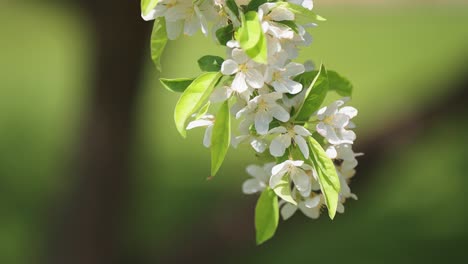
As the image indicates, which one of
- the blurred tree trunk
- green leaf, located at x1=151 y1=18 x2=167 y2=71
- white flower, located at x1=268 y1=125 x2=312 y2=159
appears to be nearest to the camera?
white flower, located at x1=268 y1=125 x2=312 y2=159

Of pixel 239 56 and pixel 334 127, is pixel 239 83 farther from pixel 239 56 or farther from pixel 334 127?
pixel 334 127

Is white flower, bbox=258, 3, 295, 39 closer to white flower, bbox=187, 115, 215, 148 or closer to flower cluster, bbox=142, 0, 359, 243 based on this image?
flower cluster, bbox=142, 0, 359, 243

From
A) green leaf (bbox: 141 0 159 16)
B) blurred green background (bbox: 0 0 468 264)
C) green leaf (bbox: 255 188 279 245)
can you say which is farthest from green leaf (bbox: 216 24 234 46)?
blurred green background (bbox: 0 0 468 264)

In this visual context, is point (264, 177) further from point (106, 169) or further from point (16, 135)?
point (16, 135)

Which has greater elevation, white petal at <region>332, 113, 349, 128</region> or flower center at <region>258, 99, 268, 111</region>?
flower center at <region>258, 99, 268, 111</region>

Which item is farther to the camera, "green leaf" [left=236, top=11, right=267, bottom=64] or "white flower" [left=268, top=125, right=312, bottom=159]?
"white flower" [left=268, top=125, right=312, bottom=159]

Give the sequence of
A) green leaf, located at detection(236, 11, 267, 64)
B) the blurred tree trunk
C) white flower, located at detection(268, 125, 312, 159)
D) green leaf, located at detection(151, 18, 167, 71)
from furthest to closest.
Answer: the blurred tree trunk
green leaf, located at detection(151, 18, 167, 71)
white flower, located at detection(268, 125, 312, 159)
green leaf, located at detection(236, 11, 267, 64)

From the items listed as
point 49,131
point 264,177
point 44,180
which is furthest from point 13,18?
point 264,177

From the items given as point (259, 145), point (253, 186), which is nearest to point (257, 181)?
point (253, 186)
